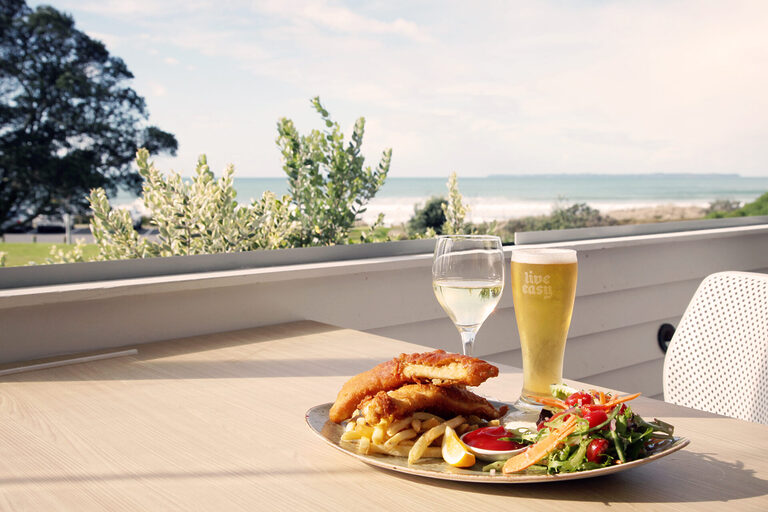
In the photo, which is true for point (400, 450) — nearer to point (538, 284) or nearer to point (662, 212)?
point (538, 284)

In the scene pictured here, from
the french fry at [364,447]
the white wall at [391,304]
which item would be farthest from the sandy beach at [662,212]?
the french fry at [364,447]

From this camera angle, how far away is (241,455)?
0.69 metres

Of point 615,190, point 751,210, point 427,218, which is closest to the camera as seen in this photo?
point 427,218

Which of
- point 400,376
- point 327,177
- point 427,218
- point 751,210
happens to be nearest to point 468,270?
point 400,376

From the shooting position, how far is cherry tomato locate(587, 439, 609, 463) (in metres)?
0.58

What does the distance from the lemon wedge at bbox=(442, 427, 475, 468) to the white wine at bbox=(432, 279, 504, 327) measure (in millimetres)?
194

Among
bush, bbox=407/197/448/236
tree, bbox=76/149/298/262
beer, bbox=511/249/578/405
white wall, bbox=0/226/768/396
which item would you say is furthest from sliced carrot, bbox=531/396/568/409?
bush, bbox=407/197/448/236

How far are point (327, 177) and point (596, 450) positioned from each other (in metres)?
1.81

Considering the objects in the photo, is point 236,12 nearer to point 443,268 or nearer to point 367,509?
point 443,268

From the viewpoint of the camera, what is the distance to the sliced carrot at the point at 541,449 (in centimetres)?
57

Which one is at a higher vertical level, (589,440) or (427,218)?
(427,218)

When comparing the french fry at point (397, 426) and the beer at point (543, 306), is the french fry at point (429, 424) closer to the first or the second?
the french fry at point (397, 426)

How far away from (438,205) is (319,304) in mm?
1290

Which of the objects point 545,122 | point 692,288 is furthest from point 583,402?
point 545,122
